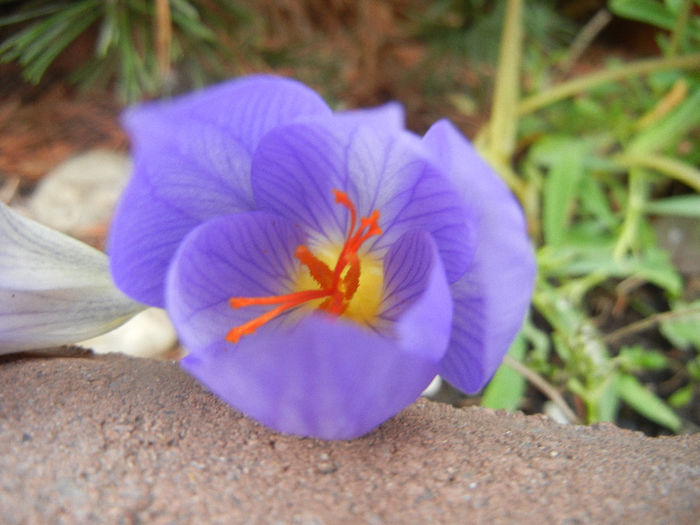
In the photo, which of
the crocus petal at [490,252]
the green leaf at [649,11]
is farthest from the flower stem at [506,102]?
the crocus petal at [490,252]

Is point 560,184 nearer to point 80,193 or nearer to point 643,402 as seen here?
point 643,402

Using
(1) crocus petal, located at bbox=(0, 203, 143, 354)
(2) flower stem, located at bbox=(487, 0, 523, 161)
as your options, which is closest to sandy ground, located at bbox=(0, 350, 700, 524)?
(1) crocus petal, located at bbox=(0, 203, 143, 354)

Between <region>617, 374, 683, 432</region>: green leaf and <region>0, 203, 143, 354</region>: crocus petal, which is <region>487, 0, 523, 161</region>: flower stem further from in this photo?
<region>0, 203, 143, 354</region>: crocus petal

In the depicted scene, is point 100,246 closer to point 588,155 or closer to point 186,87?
point 186,87

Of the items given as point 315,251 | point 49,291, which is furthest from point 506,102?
point 49,291

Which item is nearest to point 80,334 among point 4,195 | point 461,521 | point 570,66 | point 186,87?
point 461,521
